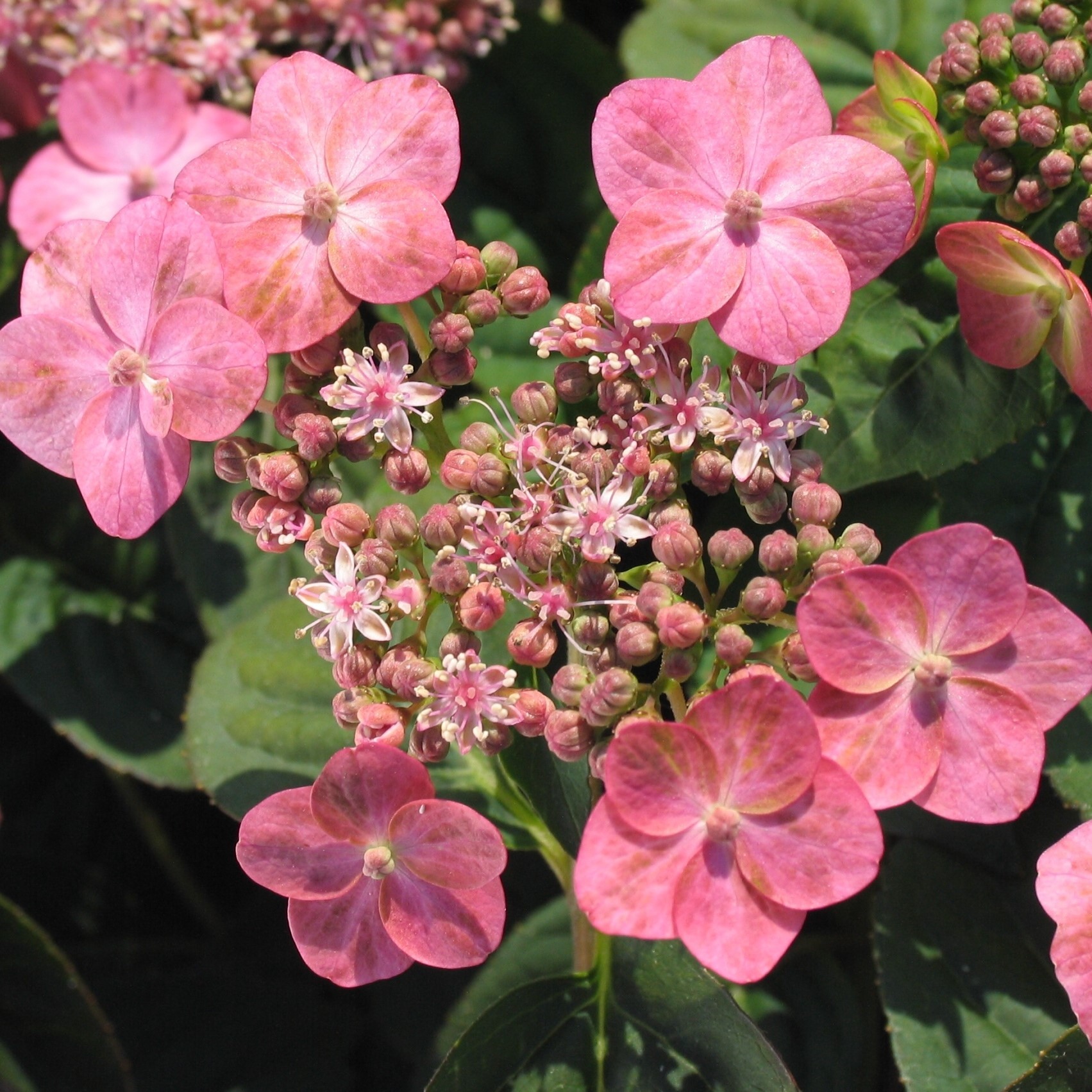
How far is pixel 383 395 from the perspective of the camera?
3.72 ft

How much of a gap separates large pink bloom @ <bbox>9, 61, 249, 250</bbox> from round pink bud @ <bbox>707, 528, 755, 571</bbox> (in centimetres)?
101

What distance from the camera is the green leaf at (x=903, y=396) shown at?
132 cm

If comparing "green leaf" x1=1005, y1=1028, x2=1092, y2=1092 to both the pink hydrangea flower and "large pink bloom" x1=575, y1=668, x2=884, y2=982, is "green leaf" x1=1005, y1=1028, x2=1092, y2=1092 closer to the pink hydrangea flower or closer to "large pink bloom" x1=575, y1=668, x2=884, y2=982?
the pink hydrangea flower

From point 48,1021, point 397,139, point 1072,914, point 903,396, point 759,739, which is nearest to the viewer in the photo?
point 759,739

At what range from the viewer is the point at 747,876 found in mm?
990

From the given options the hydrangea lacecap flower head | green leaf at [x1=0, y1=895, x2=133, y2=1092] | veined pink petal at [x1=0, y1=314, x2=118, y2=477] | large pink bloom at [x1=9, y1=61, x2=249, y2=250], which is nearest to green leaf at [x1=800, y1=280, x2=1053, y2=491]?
the hydrangea lacecap flower head

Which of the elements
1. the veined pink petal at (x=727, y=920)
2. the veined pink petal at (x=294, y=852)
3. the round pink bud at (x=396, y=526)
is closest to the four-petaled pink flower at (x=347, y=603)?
the round pink bud at (x=396, y=526)

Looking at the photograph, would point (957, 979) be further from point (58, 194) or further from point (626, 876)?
point (58, 194)

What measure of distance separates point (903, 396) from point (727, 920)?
662 mm

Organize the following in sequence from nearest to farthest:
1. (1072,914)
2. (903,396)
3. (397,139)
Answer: (1072,914), (397,139), (903,396)

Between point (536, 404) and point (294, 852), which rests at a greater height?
point (536, 404)

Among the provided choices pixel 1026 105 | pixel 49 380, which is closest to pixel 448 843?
pixel 49 380

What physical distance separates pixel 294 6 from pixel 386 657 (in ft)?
3.81

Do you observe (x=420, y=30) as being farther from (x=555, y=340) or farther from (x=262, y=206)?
(x=555, y=340)
